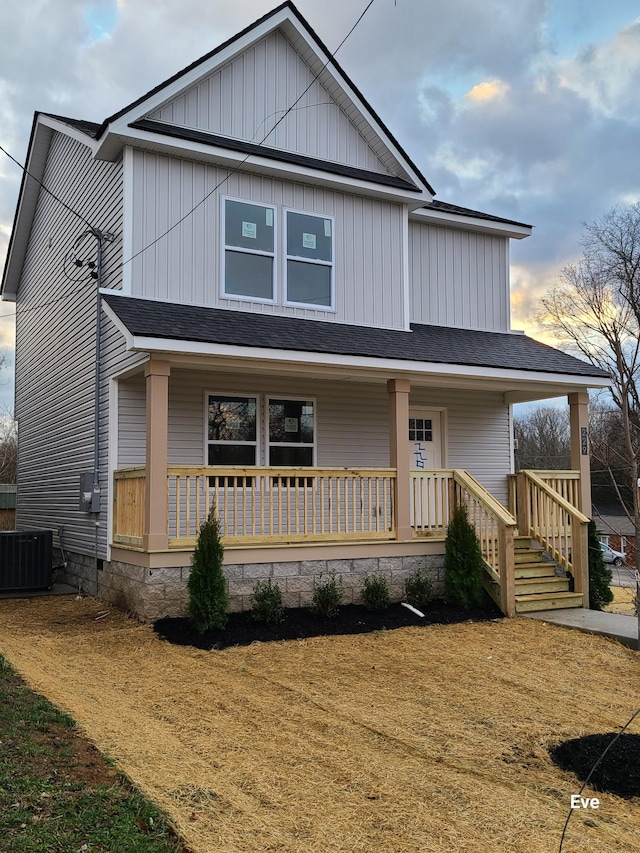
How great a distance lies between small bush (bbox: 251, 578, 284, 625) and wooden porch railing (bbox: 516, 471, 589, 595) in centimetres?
435

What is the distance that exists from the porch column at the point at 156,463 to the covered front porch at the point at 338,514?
0.01 meters

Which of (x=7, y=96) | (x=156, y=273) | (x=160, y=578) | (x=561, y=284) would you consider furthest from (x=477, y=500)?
(x=7, y=96)

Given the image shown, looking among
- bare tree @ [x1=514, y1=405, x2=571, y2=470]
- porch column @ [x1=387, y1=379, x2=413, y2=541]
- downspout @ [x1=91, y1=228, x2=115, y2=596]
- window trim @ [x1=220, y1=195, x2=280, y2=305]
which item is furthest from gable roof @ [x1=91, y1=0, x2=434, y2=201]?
bare tree @ [x1=514, y1=405, x2=571, y2=470]

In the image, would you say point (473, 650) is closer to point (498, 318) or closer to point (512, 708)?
point (512, 708)

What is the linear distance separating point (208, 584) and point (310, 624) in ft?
4.61

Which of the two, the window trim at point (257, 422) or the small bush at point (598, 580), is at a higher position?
the window trim at point (257, 422)

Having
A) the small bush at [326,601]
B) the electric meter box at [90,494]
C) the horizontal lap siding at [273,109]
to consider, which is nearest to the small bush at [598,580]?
the small bush at [326,601]

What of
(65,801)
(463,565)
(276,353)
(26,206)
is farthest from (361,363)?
(26,206)

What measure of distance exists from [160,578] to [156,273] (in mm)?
4313

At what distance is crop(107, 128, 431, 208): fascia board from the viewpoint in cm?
1010

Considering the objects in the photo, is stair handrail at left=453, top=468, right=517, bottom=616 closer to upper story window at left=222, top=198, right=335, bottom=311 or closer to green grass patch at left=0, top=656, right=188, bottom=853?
upper story window at left=222, top=198, right=335, bottom=311

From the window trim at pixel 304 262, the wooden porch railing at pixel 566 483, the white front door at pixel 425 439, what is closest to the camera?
the window trim at pixel 304 262

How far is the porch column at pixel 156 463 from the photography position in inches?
342

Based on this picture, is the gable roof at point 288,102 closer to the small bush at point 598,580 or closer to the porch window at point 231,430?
the porch window at point 231,430
